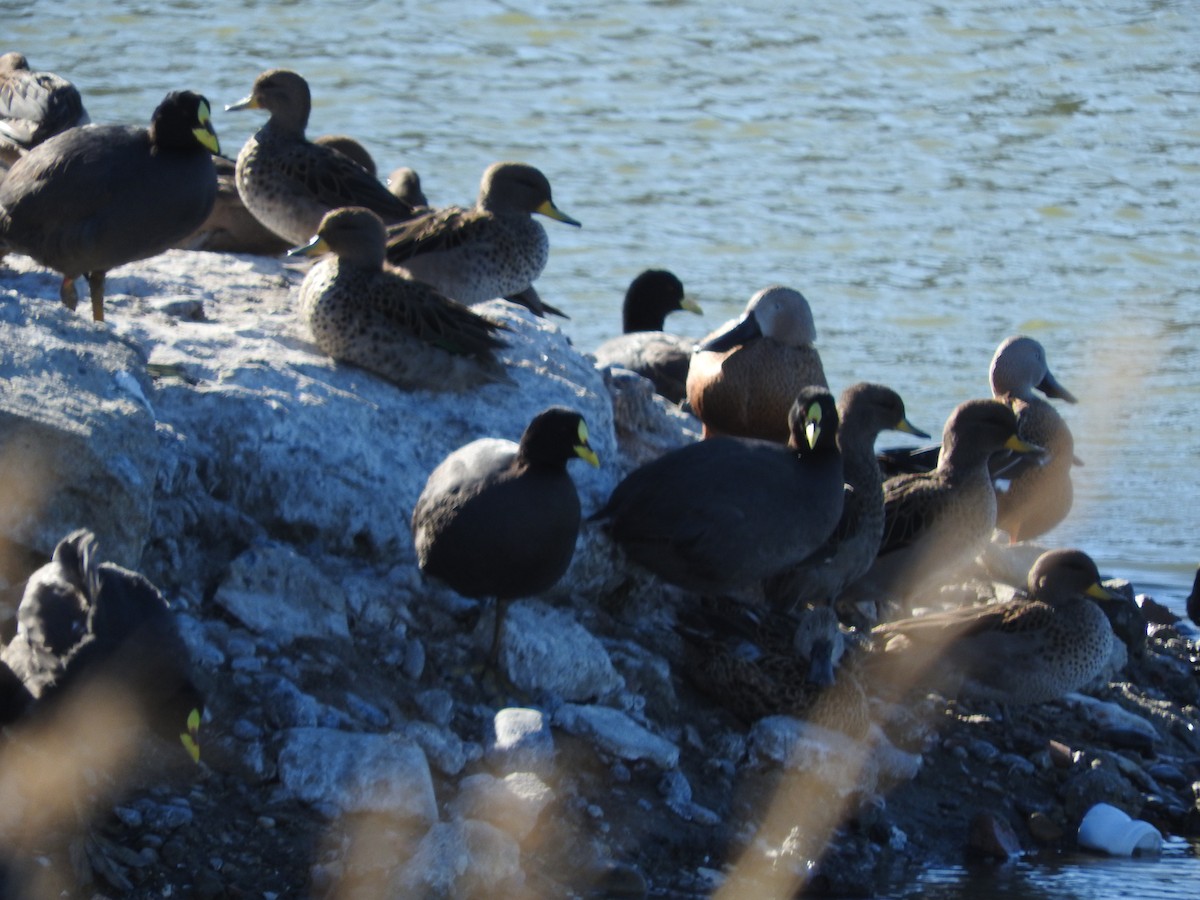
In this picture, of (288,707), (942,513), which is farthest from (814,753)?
(942,513)

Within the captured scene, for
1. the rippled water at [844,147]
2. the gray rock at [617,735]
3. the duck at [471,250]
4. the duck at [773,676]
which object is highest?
the duck at [471,250]

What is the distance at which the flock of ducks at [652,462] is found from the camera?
6062 millimetres

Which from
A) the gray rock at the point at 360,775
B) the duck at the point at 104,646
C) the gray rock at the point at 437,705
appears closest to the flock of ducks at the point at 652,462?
the duck at the point at 104,646

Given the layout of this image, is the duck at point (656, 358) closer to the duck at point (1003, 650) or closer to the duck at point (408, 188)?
the duck at point (408, 188)

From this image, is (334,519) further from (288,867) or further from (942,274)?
(942,274)

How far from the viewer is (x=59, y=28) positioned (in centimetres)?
1930

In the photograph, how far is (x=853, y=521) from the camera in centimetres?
736

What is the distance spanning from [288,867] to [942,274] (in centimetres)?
1094

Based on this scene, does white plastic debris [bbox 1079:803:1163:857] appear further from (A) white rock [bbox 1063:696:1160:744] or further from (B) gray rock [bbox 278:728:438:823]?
(B) gray rock [bbox 278:728:438:823]

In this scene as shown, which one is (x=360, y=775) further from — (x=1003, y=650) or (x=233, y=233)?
(x=233, y=233)

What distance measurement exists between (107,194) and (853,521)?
2.89m

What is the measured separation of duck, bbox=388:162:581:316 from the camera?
27.0 feet

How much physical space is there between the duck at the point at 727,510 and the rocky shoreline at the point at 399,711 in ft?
0.76

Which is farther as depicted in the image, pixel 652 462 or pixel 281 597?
pixel 652 462
